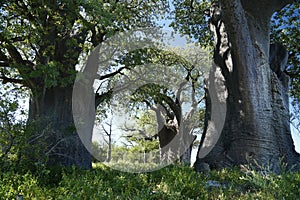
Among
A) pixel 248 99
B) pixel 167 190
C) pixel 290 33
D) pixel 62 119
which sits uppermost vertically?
pixel 290 33

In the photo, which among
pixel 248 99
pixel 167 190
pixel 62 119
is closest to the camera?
pixel 167 190

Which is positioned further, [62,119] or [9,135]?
[62,119]

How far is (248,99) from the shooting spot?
6.12m

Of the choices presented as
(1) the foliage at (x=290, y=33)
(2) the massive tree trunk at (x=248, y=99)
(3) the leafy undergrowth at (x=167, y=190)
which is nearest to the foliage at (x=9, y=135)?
(3) the leafy undergrowth at (x=167, y=190)

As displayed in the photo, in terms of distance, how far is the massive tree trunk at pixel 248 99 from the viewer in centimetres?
591

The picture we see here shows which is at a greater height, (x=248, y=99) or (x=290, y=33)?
(x=290, y=33)

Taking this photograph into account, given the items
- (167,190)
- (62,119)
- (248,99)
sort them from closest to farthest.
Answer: (167,190)
(248,99)
(62,119)

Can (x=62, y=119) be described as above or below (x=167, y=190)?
above

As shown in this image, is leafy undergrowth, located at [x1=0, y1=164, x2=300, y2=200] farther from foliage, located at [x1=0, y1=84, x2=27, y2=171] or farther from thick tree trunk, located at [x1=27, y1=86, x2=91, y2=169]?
thick tree trunk, located at [x1=27, y1=86, x2=91, y2=169]

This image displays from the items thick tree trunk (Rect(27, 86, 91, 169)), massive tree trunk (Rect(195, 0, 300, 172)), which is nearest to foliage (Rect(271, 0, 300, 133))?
massive tree trunk (Rect(195, 0, 300, 172))

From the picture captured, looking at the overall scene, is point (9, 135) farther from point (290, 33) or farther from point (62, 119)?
point (290, 33)

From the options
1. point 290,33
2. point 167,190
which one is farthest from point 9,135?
point 290,33

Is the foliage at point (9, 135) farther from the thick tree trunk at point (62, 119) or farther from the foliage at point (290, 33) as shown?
the foliage at point (290, 33)

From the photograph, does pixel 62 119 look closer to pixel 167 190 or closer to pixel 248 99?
pixel 248 99
